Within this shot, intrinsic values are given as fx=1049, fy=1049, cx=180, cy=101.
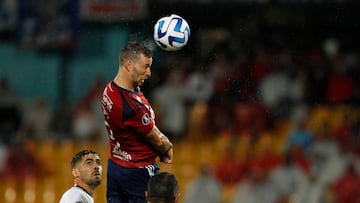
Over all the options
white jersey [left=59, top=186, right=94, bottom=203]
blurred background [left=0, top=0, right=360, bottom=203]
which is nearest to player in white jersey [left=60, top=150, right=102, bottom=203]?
white jersey [left=59, top=186, right=94, bottom=203]

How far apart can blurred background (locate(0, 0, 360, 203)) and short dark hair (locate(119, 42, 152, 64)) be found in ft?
23.5

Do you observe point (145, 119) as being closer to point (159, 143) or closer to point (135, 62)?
point (159, 143)

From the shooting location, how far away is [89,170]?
8.43 m

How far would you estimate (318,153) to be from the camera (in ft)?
51.2

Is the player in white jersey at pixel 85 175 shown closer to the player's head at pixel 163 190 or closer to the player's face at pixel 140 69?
the player's face at pixel 140 69

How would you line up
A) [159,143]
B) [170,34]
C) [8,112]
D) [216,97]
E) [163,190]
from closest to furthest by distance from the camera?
[163,190]
[159,143]
[170,34]
[216,97]
[8,112]

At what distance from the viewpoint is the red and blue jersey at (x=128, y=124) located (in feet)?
27.1

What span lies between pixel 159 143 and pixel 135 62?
68cm

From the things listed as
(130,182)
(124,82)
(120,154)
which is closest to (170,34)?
(124,82)

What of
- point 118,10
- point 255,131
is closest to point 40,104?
point 118,10

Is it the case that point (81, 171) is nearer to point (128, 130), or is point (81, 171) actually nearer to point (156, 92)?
point (128, 130)

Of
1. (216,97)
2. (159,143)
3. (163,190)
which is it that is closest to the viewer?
(163,190)

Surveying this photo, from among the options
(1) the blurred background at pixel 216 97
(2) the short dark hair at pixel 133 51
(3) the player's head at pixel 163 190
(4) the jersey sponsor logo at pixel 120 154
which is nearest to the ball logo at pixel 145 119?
(4) the jersey sponsor logo at pixel 120 154

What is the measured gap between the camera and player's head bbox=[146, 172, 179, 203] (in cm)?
693
